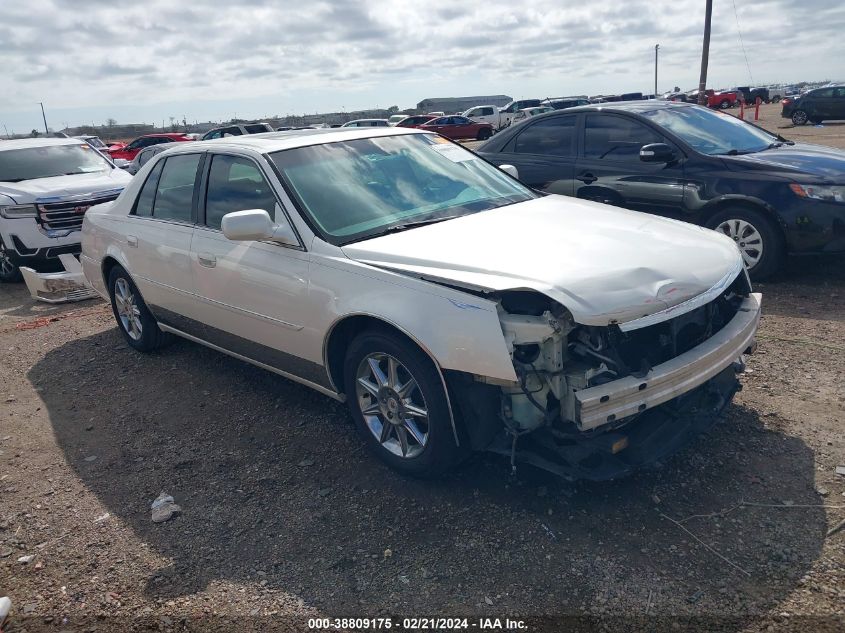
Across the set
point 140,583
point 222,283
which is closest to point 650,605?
point 140,583

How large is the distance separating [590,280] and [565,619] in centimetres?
137

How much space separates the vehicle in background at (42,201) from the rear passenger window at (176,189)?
4046 millimetres

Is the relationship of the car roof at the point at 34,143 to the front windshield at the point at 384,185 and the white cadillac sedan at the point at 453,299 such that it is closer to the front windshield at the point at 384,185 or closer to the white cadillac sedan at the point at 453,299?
the white cadillac sedan at the point at 453,299

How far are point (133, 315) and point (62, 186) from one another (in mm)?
4035

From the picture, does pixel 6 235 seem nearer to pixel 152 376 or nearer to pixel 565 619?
pixel 152 376

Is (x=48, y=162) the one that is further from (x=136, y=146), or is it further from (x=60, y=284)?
(x=136, y=146)

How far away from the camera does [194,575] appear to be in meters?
3.02

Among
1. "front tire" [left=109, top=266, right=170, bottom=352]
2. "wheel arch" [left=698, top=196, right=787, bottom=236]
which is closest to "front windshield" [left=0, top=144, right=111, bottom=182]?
"front tire" [left=109, top=266, right=170, bottom=352]

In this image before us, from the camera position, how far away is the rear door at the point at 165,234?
471cm

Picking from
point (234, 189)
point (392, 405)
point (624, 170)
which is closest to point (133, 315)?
point (234, 189)

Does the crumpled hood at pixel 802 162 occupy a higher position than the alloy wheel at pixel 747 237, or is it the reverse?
the crumpled hood at pixel 802 162

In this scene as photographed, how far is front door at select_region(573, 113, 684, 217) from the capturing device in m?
6.53

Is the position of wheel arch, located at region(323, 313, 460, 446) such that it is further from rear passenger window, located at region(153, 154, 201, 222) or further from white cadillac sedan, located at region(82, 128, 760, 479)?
rear passenger window, located at region(153, 154, 201, 222)

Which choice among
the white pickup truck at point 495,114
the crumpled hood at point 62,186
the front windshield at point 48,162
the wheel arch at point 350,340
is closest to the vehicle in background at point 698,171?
the wheel arch at point 350,340
